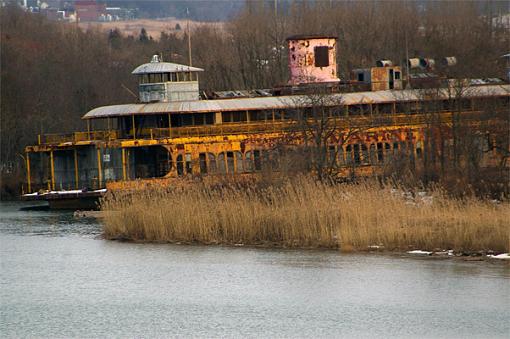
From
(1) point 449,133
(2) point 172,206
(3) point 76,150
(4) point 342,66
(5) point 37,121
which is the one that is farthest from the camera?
(4) point 342,66

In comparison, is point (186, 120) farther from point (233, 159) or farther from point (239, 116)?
point (233, 159)

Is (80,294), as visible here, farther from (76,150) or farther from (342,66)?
(342,66)

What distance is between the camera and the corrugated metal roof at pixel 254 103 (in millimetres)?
61344

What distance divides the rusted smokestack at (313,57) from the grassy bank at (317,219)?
2668 centimetres

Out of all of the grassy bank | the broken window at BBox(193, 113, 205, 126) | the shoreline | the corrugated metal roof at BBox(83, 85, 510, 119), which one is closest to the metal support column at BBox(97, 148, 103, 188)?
the corrugated metal roof at BBox(83, 85, 510, 119)

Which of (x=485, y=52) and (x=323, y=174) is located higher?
(x=485, y=52)

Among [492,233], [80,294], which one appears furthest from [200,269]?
[492,233]

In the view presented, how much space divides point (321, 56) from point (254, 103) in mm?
8754

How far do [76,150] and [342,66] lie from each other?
29.3 m

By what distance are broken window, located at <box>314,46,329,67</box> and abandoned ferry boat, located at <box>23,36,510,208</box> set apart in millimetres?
4341

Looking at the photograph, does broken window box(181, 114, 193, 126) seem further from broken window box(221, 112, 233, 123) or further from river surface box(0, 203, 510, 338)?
river surface box(0, 203, 510, 338)

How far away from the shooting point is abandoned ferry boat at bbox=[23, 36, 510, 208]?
59688mm

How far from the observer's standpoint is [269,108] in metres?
62.6

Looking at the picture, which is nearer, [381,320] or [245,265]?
[381,320]
